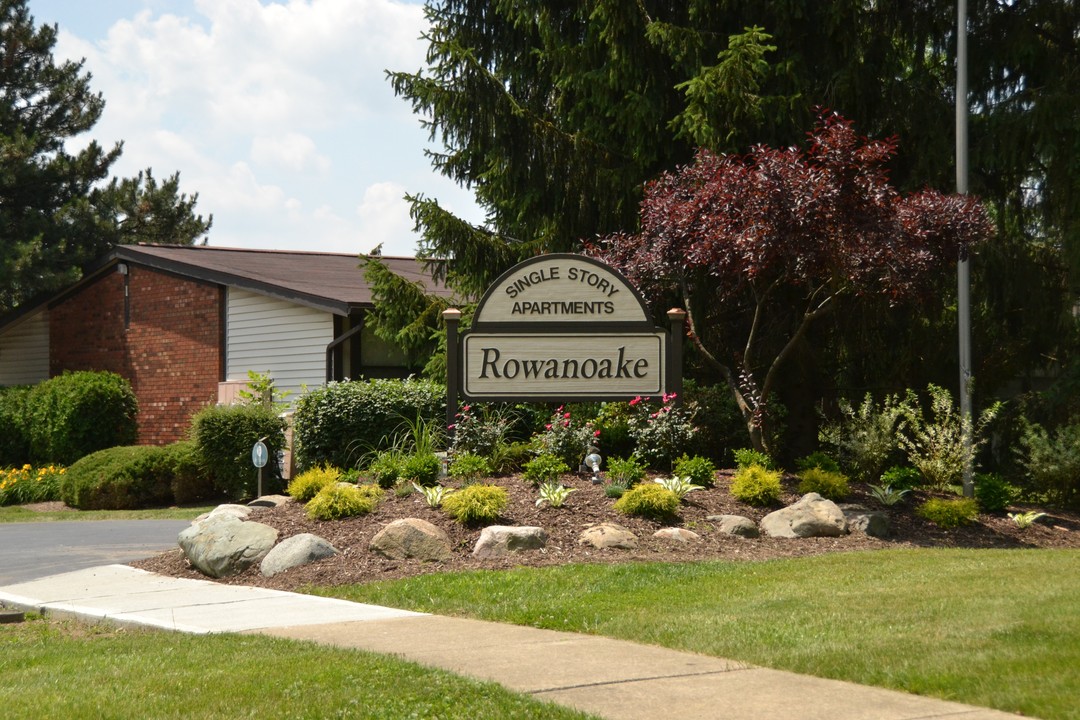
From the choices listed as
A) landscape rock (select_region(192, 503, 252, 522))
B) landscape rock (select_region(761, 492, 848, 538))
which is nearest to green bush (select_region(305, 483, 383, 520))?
landscape rock (select_region(192, 503, 252, 522))

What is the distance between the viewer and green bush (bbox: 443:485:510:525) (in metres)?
12.1

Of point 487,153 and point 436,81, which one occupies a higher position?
point 436,81

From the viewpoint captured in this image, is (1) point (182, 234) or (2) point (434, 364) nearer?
(2) point (434, 364)

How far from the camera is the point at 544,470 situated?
13.7 m

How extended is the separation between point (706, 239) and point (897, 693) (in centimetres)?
826

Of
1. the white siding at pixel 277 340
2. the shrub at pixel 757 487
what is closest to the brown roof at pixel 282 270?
the white siding at pixel 277 340

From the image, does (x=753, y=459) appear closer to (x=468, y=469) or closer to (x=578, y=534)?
(x=578, y=534)

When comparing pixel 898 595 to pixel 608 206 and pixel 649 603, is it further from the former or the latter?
pixel 608 206

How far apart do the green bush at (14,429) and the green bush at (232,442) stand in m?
7.43

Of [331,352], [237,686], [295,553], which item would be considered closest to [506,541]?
[295,553]

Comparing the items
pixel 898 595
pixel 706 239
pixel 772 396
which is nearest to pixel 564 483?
pixel 706 239

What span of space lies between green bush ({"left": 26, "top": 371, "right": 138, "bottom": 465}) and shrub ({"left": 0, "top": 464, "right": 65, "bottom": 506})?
1084 millimetres

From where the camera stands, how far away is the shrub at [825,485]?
14016 mm

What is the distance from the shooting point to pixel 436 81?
756 inches
